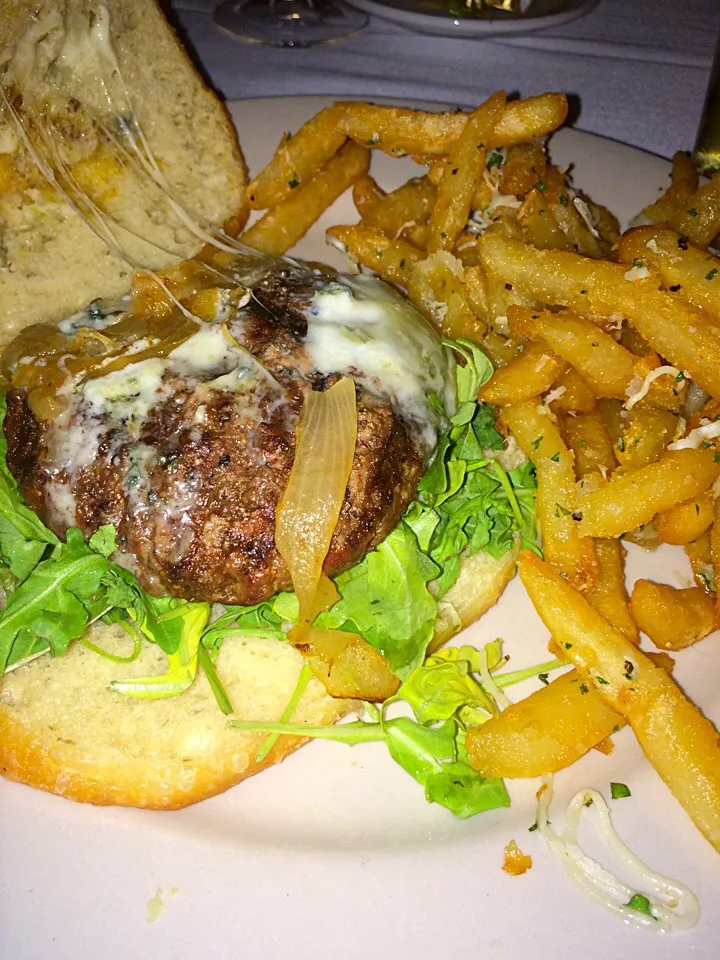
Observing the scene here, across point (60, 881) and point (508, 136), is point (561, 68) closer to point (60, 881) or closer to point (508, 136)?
point (508, 136)

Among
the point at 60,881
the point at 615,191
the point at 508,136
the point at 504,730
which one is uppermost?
the point at 508,136

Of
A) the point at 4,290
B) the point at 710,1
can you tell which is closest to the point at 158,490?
A: the point at 4,290

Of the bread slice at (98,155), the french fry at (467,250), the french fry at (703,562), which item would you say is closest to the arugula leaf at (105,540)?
the bread slice at (98,155)

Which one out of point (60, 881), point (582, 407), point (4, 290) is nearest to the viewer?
point (60, 881)

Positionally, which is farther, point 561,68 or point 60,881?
point 561,68

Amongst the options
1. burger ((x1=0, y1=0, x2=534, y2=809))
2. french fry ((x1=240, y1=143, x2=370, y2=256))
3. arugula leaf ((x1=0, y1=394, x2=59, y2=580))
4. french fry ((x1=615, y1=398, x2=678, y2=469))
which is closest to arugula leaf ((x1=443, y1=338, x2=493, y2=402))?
burger ((x1=0, y1=0, x2=534, y2=809))

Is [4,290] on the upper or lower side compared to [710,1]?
lower

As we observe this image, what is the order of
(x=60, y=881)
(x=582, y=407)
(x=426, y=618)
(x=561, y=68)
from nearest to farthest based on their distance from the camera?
1. (x=60, y=881)
2. (x=426, y=618)
3. (x=582, y=407)
4. (x=561, y=68)

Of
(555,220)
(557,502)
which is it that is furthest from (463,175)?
(557,502)
